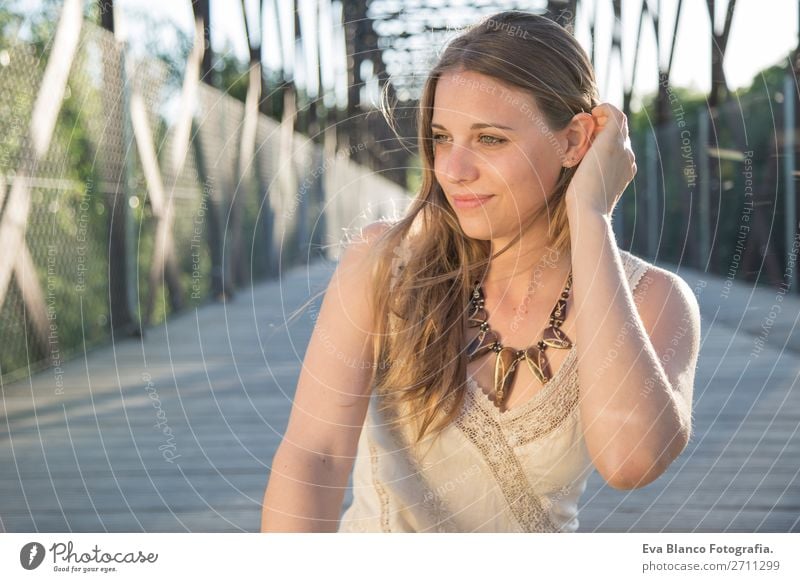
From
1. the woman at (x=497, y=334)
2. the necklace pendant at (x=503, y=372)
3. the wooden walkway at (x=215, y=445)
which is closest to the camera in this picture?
the woman at (x=497, y=334)

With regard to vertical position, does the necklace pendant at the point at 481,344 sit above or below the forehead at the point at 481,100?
below

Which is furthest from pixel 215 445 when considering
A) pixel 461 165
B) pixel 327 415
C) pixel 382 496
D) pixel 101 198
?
pixel 101 198

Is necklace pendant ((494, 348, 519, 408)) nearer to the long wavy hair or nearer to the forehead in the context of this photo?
the long wavy hair

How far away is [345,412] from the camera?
3.80 feet

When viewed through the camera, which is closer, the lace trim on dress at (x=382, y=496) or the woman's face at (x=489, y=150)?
the woman's face at (x=489, y=150)

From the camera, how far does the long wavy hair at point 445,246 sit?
114cm

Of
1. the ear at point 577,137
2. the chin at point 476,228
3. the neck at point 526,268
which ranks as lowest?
the neck at point 526,268

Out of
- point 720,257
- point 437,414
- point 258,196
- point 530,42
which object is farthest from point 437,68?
point 258,196

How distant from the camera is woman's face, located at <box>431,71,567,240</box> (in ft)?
3.76

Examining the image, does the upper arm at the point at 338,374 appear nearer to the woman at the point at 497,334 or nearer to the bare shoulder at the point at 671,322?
the woman at the point at 497,334

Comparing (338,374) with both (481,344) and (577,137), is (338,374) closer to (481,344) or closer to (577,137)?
(481,344)

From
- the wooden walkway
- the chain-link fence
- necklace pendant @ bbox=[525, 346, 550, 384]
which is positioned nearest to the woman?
necklace pendant @ bbox=[525, 346, 550, 384]

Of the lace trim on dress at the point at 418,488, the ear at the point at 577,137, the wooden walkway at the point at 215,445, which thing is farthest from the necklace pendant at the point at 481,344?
the wooden walkway at the point at 215,445

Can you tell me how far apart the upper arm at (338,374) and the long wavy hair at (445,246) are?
1.0 inches
